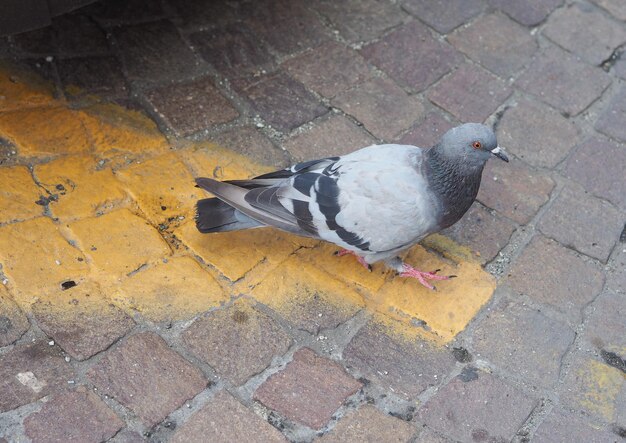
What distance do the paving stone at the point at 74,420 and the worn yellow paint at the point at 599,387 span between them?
5.98 ft

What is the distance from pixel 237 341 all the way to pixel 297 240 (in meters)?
0.66

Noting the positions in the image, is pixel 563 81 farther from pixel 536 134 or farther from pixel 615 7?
pixel 615 7

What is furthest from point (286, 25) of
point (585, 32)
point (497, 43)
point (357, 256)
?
point (585, 32)

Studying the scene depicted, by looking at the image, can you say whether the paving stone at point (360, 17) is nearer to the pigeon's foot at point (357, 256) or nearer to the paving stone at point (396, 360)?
the pigeon's foot at point (357, 256)

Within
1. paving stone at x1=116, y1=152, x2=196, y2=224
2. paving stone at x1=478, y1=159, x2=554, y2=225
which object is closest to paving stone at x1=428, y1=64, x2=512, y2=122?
paving stone at x1=478, y1=159, x2=554, y2=225

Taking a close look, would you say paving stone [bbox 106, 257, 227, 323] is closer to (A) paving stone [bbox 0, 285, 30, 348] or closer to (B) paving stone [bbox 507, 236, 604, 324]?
(A) paving stone [bbox 0, 285, 30, 348]

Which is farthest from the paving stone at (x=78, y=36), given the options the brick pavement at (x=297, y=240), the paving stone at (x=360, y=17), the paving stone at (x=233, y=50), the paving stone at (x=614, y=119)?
the paving stone at (x=614, y=119)

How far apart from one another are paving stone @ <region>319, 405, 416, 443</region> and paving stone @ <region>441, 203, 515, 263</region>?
98 cm

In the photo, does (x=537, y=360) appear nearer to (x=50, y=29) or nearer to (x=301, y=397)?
(x=301, y=397)

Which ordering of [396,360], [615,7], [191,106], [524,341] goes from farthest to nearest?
[615,7]
[191,106]
[524,341]
[396,360]

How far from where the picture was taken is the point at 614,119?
13.5ft

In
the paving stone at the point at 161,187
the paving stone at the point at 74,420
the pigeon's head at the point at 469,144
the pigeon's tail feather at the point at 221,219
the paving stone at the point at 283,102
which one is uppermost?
the pigeon's head at the point at 469,144

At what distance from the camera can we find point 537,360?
10.1 feet

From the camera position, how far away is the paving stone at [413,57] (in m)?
4.14
